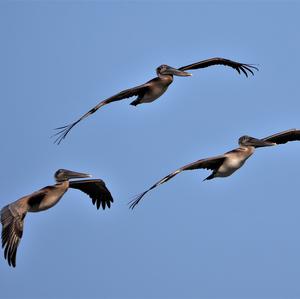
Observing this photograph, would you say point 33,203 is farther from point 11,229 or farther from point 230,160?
point 230,160

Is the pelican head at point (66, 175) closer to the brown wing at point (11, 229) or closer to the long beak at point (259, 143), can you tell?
the brown wing at point (11, 229)

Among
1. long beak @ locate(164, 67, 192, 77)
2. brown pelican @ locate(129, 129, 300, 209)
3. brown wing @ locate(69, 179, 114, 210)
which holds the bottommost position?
brown pelican @ locate(129, 129, 300, 209)

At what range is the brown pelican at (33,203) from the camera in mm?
24797

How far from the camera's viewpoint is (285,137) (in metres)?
28.8

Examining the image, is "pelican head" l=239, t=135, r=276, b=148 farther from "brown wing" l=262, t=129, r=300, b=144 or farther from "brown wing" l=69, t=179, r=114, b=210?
"brown wing" l=69, t=179, r=114, b=210

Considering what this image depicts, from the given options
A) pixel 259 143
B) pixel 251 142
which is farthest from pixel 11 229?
pixel 259 143

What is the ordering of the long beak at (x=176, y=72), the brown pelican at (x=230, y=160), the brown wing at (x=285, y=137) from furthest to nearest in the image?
the long beak at (x=176, y=72), the brown wing at (x=285, y=137), the brown pelican at (x=230, y=160)

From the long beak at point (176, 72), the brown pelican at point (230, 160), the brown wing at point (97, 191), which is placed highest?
the long beak at point (176, 72)

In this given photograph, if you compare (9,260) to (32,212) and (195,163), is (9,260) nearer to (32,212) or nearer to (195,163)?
(32,212)

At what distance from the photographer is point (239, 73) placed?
30797 mm

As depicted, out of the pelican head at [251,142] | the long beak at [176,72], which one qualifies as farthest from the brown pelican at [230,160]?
the long beak at [176,72]

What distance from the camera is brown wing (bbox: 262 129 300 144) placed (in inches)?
1120

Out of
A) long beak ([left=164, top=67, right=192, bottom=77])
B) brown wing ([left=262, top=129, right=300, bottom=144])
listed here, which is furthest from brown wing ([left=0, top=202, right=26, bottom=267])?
brown wing ([left=262, top=129, right=300, bottom=144])

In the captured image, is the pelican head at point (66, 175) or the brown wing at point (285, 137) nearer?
the pelican head at point (66, 175)
